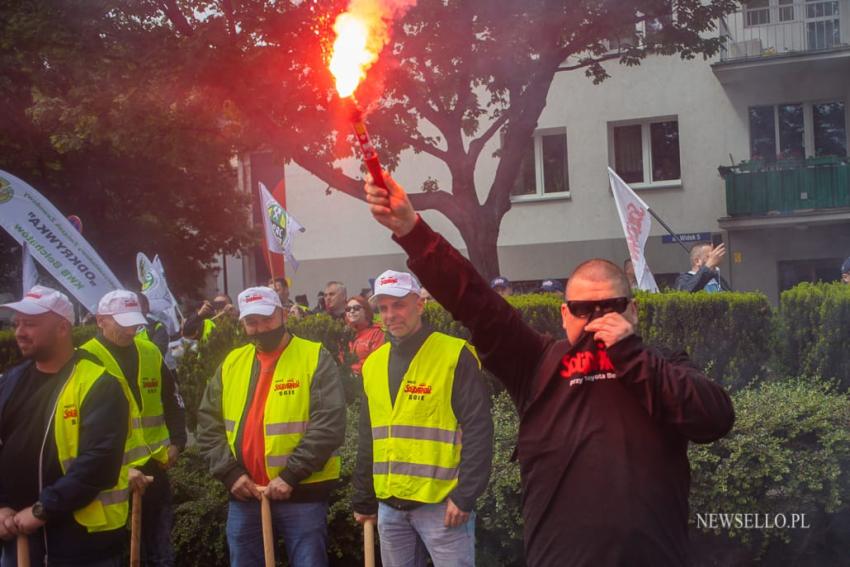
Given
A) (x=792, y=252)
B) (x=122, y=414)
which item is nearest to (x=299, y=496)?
(x=122, y=414)

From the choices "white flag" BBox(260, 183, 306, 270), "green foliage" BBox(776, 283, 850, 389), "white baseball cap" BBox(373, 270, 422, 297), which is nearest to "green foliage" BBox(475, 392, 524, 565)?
"white baseball cap" BBox(373, 270, 422, 297)

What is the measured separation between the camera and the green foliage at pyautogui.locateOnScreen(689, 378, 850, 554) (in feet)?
20.0

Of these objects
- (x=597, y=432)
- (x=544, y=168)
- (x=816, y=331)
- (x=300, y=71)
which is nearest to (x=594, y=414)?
(x=597, y=432)

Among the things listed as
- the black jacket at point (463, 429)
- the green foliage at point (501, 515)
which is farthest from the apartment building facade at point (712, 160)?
the black jacket at point (463, 429)

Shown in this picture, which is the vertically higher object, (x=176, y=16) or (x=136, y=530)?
(x=176, y=16)

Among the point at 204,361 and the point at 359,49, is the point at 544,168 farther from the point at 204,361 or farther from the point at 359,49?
the point at 359,49

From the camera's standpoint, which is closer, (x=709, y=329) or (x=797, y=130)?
(x=709, y=329)

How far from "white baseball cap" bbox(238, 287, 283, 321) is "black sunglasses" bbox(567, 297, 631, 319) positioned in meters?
2.76

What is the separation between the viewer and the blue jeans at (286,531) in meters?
5.36

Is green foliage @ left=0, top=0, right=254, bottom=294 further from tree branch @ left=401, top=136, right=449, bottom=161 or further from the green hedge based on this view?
the green hedge

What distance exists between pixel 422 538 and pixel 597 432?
2.25 metres

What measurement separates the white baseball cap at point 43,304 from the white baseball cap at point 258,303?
96 cm

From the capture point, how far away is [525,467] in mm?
3209

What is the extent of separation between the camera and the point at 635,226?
10.7 metres
